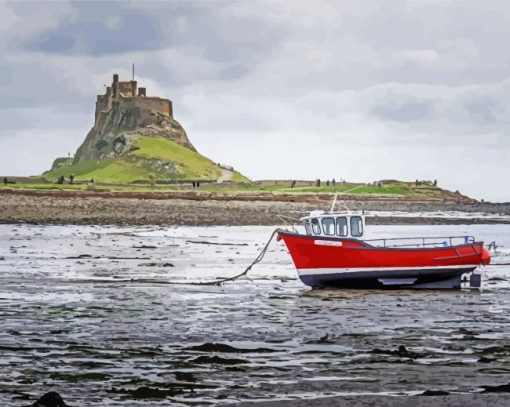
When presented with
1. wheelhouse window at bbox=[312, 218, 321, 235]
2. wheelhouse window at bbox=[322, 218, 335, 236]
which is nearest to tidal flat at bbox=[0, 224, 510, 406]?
wheelhouse window at bbox=[312, 218, 321, 235]

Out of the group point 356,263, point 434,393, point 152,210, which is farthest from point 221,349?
point 152,210

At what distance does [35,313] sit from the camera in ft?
83.0

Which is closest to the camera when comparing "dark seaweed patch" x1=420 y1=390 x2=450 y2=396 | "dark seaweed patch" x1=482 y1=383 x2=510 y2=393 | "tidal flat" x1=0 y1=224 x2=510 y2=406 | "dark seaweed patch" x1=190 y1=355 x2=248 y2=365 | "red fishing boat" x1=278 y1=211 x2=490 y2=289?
"dark seaweed patch" x1=420 y1=390 x2=450 y2=396

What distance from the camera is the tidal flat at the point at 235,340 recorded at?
15375 mm

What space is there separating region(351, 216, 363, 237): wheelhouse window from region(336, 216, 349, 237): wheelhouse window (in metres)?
0.26

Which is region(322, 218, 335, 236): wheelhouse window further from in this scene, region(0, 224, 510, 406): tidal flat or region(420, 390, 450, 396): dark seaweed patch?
region(420, 390, 450, 396): dark seaweed patch

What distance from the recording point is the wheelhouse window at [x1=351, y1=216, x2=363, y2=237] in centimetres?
3578

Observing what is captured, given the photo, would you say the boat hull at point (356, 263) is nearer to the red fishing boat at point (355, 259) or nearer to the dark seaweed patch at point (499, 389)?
the red fishing boat at point (355, 259)

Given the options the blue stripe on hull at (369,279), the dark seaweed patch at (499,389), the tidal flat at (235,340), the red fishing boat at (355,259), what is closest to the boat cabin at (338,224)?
the red fishing boat at (355,259)

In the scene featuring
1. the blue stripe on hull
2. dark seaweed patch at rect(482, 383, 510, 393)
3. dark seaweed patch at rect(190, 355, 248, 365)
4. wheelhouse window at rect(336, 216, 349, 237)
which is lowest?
dark seaweed patch at rect(190, 355, 248, 365)

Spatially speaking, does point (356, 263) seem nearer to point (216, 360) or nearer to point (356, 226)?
point (356, 226)

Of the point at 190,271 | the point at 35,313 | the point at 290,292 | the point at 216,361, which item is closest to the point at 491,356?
the point at 216,361

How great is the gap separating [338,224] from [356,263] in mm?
1660

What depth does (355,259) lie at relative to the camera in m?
35.1
